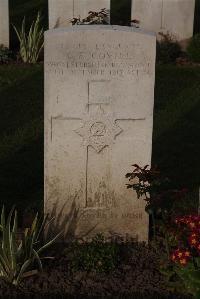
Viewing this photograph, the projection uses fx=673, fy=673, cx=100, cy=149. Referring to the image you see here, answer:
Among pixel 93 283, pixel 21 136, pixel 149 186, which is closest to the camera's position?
pixel 93 283

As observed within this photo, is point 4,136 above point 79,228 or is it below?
above

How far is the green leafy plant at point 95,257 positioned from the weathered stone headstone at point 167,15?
901 cm

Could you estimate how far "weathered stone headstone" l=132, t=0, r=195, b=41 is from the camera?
14.3m

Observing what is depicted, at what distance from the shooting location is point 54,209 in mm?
6293

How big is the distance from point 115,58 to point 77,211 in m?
1.48

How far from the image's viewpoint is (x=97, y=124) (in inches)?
241

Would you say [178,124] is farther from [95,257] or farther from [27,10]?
[27,10]

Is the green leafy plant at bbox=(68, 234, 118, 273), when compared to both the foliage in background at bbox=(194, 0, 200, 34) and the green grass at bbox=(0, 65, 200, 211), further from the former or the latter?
the foliage in background at bbox=(194, 0, 200, 34)

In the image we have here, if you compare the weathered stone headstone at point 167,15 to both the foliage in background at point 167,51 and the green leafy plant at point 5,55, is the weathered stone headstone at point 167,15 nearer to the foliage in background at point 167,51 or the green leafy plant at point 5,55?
the foliage in background at point 167,51

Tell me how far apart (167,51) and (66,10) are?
2.23m

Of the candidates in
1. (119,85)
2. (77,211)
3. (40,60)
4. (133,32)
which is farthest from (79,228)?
(40,60)

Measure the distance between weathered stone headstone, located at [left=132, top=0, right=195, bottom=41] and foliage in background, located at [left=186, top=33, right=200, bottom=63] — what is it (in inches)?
36.9


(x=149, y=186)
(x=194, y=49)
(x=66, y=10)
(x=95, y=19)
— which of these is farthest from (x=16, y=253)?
(x=66, y=10)

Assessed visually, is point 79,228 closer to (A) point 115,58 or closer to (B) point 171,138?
(A) point 115,58
